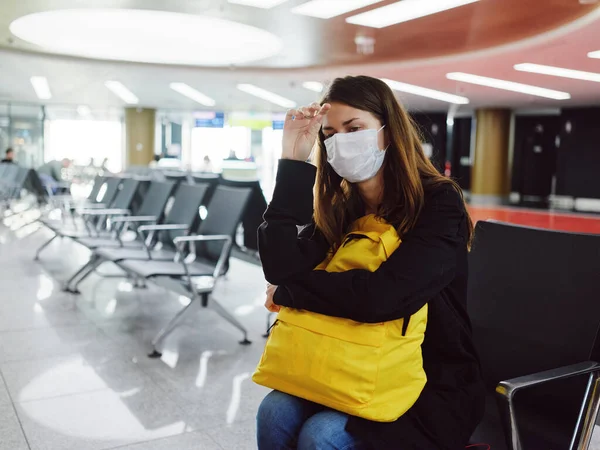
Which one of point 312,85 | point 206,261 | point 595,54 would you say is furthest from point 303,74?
point 206,261

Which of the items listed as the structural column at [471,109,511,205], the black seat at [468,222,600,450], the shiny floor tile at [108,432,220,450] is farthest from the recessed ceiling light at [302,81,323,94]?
the black seat at [468,222,600,450]

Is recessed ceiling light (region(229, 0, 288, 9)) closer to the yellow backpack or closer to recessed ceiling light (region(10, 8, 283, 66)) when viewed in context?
recessed ceiling light (region(10, 8, 283, 66))

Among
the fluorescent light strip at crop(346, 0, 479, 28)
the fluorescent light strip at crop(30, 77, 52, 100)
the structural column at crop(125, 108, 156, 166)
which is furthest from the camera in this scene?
the structural column at crop(125, 108, 156, 166)

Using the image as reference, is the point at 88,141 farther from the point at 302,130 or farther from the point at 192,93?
the point at 302,130

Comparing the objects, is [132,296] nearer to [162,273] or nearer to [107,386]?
[162,273]

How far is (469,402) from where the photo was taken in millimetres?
1389

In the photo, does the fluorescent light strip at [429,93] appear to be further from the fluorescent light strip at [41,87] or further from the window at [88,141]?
the window at [88,141]

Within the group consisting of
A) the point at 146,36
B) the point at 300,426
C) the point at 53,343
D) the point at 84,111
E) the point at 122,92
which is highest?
the point at 146,36

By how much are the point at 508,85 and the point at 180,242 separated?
40.5ft

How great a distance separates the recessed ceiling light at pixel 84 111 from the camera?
78.8 feet

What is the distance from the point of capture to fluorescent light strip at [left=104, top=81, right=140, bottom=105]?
53.3ft

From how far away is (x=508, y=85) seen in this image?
14.1 m

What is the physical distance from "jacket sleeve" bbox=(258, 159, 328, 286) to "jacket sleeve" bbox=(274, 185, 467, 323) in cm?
5

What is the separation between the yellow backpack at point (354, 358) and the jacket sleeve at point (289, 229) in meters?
0.09
